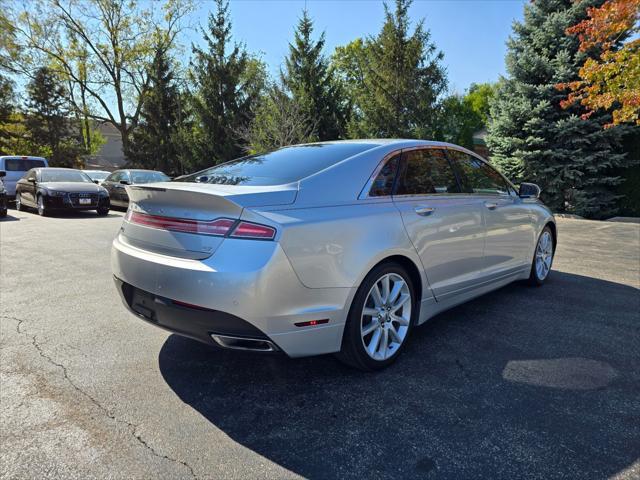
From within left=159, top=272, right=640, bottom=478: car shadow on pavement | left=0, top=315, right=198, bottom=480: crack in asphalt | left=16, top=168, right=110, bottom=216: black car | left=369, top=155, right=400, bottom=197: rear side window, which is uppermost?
left=369, top=155, right=400, bottom=197: rear side window

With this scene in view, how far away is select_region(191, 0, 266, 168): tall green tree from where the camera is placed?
991 inches

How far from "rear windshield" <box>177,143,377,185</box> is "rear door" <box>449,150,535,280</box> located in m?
1.27

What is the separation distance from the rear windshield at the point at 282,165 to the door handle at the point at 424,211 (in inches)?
23.4

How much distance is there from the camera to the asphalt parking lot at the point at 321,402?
203cm

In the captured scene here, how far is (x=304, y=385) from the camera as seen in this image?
277cm

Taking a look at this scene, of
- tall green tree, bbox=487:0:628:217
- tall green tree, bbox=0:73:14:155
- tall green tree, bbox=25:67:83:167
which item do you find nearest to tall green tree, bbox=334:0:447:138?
tall green tree, bbox=487:0:628:217

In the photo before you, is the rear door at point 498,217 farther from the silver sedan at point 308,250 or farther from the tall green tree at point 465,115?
the tall green tree at point 465,115

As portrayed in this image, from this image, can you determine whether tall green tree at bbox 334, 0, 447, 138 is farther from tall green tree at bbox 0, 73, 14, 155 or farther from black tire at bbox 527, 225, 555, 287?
tall green tree at bbox 0, 73, 14, 155

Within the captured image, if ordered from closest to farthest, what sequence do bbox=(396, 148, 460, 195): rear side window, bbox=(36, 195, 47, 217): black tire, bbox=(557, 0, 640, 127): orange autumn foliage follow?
bbox=(396, 148, 460, 195): rear side window
bbox=(557, 0, 640, 127): orange autumn foliage
bbox=(36, 195, 47, 217): black tire

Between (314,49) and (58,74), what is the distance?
21.6 m

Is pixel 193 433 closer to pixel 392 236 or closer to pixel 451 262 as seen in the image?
pixel 392 236

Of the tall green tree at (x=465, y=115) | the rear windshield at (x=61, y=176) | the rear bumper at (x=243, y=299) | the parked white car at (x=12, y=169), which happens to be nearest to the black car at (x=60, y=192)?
the rear windshield at (x=61, y=176)

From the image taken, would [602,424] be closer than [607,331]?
Yes

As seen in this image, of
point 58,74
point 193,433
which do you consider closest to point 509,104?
point 193,433
